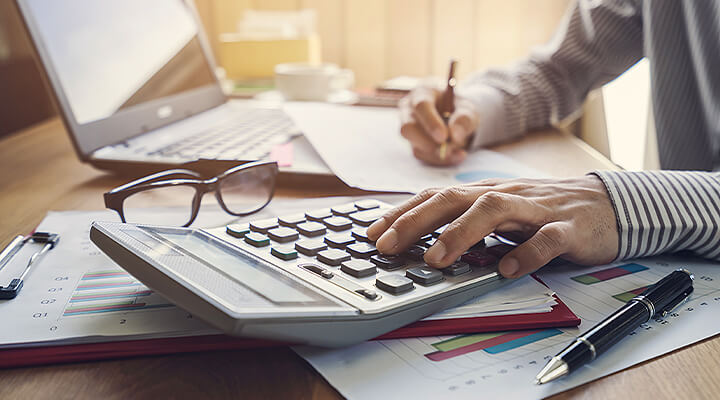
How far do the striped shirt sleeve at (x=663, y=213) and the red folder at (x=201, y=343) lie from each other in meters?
0.15

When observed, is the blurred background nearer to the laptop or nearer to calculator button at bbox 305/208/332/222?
the laptop

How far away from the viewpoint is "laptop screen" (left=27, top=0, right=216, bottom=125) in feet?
2.42

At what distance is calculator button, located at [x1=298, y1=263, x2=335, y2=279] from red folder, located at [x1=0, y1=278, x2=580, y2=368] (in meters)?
0.05

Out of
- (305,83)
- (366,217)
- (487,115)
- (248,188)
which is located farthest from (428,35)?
(366,217)

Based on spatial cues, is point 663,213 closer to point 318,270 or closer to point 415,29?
point 318,270

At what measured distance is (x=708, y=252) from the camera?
1.60 feet

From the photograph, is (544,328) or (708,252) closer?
(544,328)

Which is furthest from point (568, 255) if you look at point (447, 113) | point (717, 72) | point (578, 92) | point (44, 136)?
point (44, 136)

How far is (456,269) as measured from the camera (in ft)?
1.29

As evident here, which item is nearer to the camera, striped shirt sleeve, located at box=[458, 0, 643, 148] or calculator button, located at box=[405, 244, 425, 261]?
calculator button, located at box=[405, 244, 425, 261]

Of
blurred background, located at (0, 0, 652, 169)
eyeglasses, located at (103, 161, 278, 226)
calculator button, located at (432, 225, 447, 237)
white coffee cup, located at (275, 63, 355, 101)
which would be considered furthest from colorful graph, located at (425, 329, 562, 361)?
blurred background, located at (0, 0, 652, 169)

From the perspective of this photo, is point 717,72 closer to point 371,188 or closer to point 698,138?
point 698,138

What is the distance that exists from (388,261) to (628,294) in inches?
7.1

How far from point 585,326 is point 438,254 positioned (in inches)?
4.2
